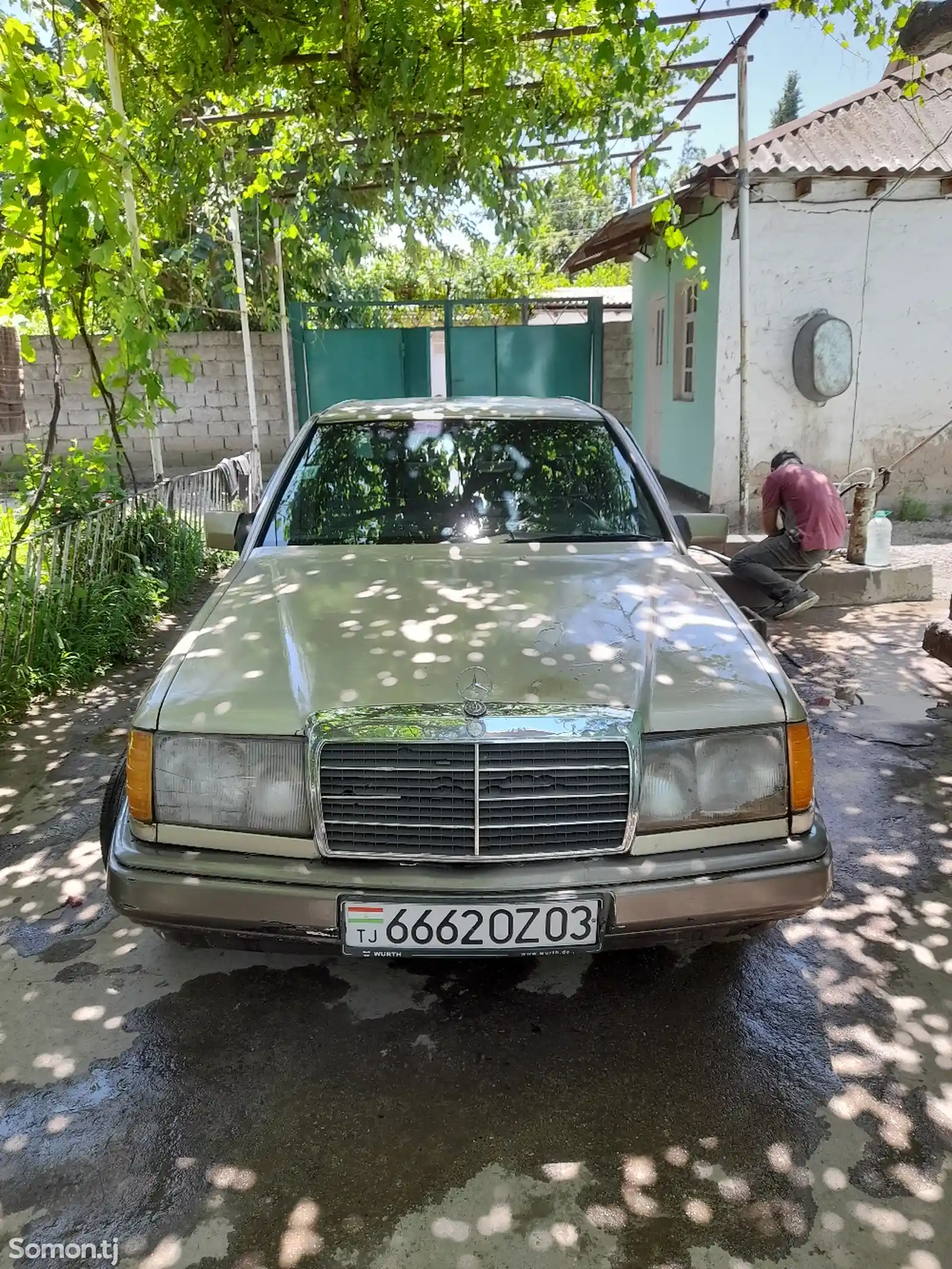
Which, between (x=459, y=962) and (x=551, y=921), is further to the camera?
(x=459, y=962)

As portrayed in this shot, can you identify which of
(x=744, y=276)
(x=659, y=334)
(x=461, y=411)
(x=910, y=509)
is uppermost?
(x=744, y=276)

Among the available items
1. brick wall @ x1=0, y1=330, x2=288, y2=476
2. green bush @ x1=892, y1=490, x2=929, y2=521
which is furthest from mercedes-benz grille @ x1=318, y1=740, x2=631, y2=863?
brick wall @ x1=0, y1=330, x2=288, y2=476

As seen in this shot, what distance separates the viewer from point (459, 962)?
2914 mm

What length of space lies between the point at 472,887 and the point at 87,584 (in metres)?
4.75

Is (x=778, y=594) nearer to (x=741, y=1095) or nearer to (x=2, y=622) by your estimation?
(x=741, y=1095)

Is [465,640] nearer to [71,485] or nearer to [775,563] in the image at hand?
[775,563]

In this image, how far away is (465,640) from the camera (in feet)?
8.70

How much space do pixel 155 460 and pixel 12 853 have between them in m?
4.77

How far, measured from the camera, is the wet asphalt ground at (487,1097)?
2.01 meters

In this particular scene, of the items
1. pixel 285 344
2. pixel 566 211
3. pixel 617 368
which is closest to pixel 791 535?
pixel 617 368

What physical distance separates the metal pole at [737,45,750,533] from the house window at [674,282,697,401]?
5.27ft

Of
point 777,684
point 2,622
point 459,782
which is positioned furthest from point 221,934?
point 2,622

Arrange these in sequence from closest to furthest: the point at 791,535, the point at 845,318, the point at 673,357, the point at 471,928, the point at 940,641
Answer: the point at 471,928 → the point at 940,641 → the point at 791,535 → the point at 845,318 → the point at 673,357

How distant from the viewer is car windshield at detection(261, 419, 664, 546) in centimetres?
357
